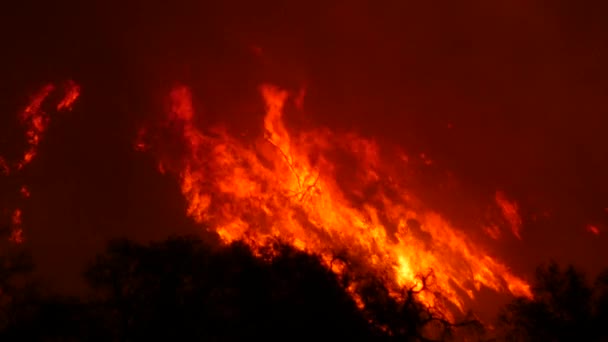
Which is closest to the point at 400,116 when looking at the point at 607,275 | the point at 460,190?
the point at 460,190

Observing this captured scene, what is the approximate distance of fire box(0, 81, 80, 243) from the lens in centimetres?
5041

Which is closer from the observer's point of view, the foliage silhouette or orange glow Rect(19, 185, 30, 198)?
Result: the foliage silhouette

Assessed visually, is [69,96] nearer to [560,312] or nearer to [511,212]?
[560,312]

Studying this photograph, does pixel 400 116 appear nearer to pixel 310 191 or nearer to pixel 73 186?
pixel 310 191

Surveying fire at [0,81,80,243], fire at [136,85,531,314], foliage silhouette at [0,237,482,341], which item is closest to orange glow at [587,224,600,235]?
fire at [136,85,531,314]

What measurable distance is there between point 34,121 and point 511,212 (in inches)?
2590

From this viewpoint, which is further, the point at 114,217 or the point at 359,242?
the point at 359,242

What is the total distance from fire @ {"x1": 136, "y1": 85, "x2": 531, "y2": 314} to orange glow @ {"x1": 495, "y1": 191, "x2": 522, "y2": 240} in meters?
0.39

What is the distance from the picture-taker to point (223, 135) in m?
59.2

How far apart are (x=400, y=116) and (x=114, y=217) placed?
4181 centimetres

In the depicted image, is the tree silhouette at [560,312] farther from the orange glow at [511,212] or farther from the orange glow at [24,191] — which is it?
the orange glow at [24,191]

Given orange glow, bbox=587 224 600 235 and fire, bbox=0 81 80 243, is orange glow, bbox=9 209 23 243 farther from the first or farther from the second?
orange glow, bbox=587 224 600 235

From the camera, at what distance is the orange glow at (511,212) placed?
6075 cm

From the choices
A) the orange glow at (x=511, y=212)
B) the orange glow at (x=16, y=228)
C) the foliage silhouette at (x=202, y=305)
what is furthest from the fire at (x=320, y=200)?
the foliage silhouette at (x=202, y=305)
